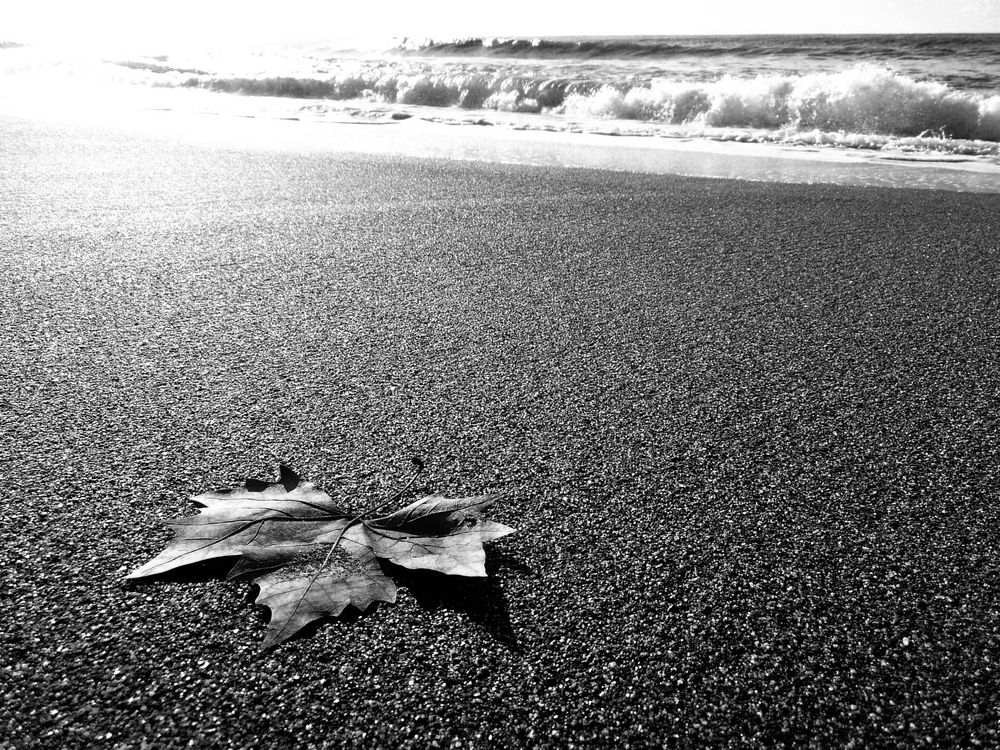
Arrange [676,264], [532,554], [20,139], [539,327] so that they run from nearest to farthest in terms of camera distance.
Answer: [532,554] → [539,327] → [676,264] → [20,139]

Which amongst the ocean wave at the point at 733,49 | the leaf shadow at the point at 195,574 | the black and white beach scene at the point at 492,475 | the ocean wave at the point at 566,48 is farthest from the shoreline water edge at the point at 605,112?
the leaf shadow at the point at 195,574

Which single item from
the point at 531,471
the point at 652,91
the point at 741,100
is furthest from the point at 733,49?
the point at 531,471

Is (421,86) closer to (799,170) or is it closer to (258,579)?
(799,170)

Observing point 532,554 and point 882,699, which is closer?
point 882,699

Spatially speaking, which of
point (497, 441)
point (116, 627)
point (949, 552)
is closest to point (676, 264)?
point (497, 441)

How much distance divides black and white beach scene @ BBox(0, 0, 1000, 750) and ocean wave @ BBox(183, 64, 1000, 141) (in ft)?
19.8

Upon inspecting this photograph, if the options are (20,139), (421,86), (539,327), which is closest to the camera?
(539,327)

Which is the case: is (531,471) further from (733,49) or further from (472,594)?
(733,49)

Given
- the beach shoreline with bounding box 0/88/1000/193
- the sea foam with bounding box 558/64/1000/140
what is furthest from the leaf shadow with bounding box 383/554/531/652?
the sea foam with bounding box 558/64/1000/140

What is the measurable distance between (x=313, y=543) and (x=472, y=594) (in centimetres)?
23

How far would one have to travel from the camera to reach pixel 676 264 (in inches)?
96.7

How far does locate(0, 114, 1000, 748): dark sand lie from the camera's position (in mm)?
829

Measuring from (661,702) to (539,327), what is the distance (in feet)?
3.79

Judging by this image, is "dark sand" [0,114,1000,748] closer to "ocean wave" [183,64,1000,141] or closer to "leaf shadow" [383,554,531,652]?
"leaf shadow" [383,554,531,652]
